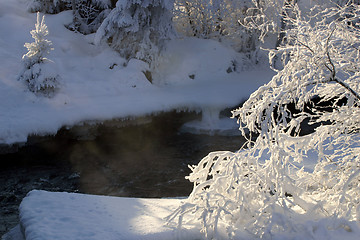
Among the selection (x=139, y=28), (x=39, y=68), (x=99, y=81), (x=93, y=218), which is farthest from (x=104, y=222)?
(x=139, y=28)

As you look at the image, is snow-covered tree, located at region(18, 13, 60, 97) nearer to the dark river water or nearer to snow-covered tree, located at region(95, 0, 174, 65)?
the dark river water

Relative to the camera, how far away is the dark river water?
31.7ft

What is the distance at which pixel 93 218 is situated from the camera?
575 centimetres

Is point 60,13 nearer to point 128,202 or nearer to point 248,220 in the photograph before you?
point 128,202

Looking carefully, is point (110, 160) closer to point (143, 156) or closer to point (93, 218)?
point (143, 156)

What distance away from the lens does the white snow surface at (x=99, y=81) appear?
12.5 metres

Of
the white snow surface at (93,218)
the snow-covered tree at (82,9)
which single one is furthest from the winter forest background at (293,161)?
the snow-covered tree at (82,9)

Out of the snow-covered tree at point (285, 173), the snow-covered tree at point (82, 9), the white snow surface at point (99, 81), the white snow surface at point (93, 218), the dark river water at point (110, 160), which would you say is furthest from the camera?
the snow-covered tree at point (82, 9)

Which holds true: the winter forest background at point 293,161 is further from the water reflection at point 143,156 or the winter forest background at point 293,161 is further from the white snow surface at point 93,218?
the water reflection at point 143,156

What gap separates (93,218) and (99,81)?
10.3 meters

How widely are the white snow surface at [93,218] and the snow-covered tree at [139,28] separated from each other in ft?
35.3

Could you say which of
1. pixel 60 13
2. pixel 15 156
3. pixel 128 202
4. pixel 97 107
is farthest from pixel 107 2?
pixel 128 202

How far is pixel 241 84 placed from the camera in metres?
17.1

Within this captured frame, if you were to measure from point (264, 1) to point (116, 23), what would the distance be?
746 cm
